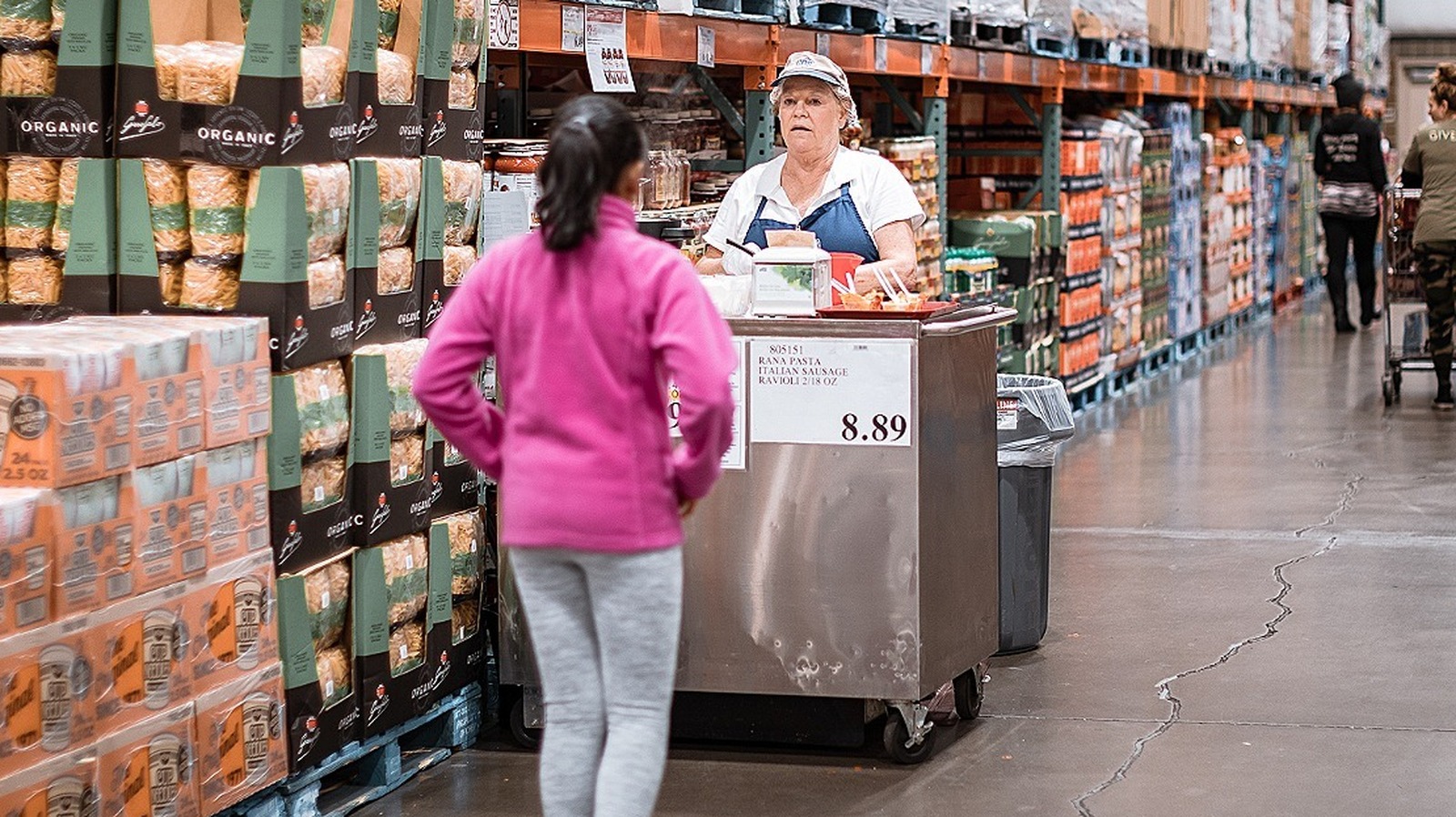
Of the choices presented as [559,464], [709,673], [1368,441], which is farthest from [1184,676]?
[1368,441]

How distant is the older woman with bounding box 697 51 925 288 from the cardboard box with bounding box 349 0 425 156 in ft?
4.01

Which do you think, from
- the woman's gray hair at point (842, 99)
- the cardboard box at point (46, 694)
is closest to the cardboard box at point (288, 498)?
the cardboard box at point (46, 694)

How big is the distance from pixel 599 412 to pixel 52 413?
3.92ft

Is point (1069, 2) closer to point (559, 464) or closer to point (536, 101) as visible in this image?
point (536, 101)

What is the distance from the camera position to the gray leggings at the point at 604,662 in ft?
12.0

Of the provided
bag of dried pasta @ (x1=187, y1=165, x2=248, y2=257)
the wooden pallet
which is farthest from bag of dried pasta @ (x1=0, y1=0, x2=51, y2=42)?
the wooden pallet

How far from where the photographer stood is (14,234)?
15.7 ft

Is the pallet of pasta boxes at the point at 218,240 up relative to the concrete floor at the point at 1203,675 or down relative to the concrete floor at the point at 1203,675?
up

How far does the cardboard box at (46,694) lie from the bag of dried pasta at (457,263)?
1.86m

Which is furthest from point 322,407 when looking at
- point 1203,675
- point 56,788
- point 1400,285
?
point 1400,285

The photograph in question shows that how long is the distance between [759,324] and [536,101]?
10.9 feet

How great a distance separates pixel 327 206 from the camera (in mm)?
4898

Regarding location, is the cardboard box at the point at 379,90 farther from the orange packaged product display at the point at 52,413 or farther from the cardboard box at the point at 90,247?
the orange packaged product display at the point at 52,413

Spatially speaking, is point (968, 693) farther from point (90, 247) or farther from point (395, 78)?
point (90, 247)
